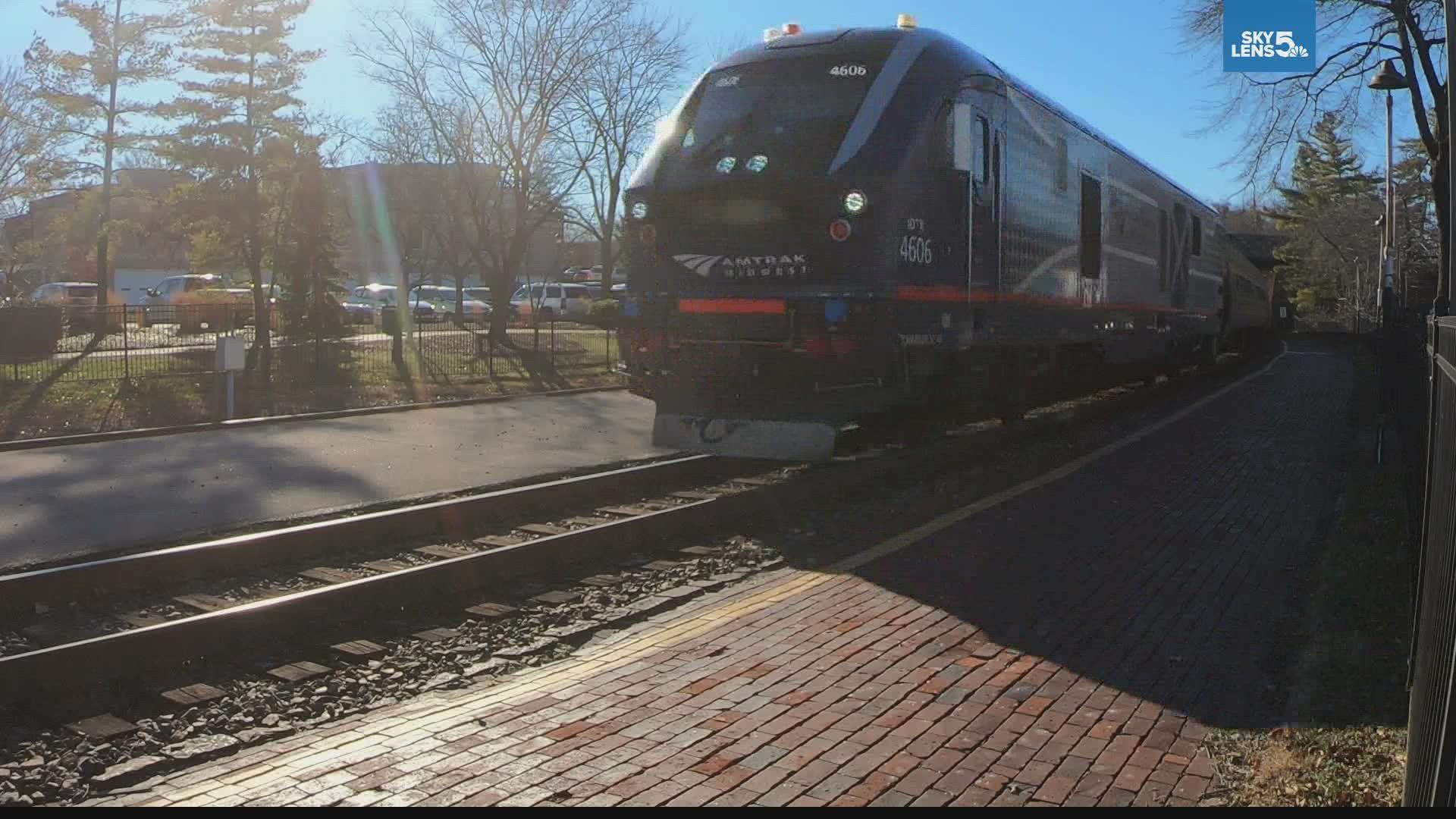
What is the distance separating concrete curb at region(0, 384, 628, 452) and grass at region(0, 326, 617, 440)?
960mm

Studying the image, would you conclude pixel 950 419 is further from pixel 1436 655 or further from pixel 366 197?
pixel 366 197

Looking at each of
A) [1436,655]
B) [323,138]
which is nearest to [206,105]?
[323,138]

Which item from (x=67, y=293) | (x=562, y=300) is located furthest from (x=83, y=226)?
(x=562, y=300)

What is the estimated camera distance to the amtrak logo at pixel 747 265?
397 inches

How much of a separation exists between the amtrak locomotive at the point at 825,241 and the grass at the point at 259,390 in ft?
30.0

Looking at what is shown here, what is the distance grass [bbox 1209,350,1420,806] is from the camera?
4371 mm

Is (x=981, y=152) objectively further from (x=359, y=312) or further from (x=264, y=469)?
(x=359, y=312)

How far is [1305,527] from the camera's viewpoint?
9.52 m

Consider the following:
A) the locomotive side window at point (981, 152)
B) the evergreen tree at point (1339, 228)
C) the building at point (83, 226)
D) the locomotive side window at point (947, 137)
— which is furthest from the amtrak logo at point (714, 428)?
the evergreen tree at point (1339, 228)

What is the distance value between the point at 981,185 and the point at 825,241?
2217 mm

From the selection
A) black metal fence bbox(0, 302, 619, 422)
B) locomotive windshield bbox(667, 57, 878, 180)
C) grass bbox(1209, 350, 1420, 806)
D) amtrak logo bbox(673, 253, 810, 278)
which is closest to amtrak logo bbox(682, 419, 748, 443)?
amtrak logo bbox(673, 253, 810, 278)

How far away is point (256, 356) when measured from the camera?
2317 centimetres

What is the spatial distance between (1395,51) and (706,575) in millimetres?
19435

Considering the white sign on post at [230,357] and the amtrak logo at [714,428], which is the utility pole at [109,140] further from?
the amtrak logo at [714,428]
